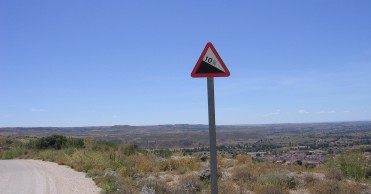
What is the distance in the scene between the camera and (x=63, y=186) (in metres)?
14.3

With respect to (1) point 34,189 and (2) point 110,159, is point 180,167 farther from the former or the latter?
(1) point 34,189

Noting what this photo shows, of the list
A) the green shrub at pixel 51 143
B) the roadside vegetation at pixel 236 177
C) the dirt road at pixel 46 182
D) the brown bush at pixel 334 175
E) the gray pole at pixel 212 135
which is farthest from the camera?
the green shrub at pixel 51 143

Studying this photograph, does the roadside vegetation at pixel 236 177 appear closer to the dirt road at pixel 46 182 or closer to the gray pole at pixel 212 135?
the dirt road at pixel 46 182

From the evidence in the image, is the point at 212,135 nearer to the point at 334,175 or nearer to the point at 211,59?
the point at 211,59

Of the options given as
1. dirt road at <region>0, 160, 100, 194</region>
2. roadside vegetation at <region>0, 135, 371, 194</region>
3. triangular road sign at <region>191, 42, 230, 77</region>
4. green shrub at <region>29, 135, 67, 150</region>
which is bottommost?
dirt road at <region>0, 160, 100, 194</region>

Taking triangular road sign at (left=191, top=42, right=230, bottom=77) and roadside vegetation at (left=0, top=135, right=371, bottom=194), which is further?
roadside vegetation at (left=0, top=135, right=371, bottom=194)

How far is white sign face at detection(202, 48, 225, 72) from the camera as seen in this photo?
20.8 feet

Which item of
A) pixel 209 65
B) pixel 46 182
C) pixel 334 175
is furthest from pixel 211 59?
pixel 46 182

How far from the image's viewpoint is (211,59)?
6.35 metres

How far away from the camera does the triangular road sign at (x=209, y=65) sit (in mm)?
6344

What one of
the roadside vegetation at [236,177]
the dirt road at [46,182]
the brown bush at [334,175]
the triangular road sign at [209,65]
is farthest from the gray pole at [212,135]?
the brown bush at [334,175]

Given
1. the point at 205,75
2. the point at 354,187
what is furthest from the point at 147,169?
the point at 205,75

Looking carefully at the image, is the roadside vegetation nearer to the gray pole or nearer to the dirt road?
the dirt road

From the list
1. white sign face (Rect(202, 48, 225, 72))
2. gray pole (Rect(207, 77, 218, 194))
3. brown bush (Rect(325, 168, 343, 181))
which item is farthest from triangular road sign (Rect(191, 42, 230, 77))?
brown bush (Rect(325, 168, 343, 181))
